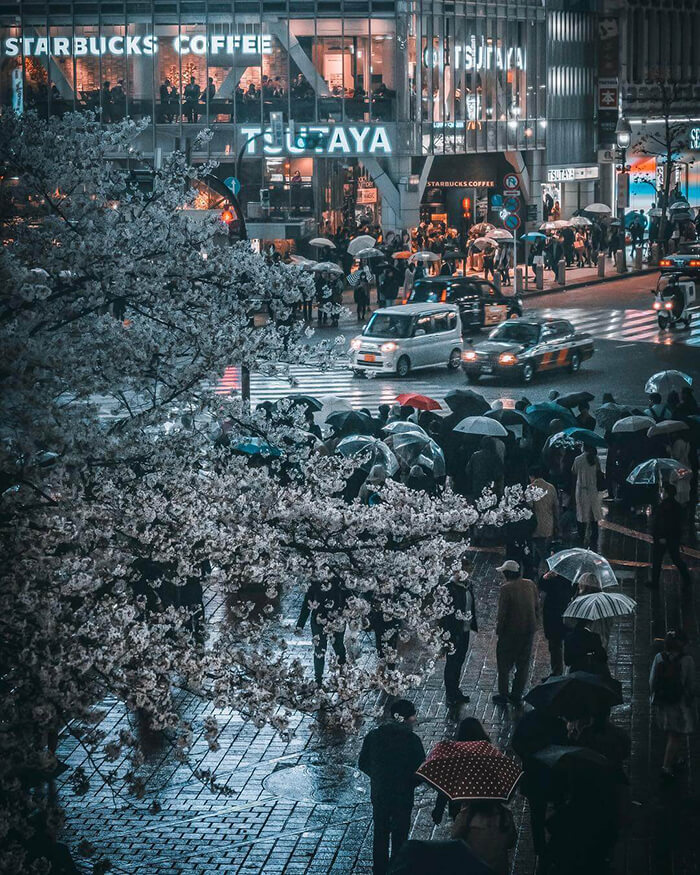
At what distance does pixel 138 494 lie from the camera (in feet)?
Answer: 33.8

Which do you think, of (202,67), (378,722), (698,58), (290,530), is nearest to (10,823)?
(290,530)

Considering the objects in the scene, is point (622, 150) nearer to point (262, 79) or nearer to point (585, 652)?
point (262, 79)

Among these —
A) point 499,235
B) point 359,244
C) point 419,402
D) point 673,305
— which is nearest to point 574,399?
point 419,402

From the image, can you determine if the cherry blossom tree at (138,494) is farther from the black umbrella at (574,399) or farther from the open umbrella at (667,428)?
the black umbrella at (574,399)

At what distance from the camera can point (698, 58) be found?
97.9 meters

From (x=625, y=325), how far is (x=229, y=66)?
26.3m

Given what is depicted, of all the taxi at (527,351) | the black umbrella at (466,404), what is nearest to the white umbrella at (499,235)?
the taxi at (527,351)

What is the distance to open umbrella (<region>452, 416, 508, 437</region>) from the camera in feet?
71.4

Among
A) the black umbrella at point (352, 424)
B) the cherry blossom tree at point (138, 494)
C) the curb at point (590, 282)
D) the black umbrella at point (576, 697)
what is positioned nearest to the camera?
the cherry blossom tree at point (138, 494)

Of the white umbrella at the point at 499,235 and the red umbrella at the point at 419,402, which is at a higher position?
the white umbrella at the point at 499,235

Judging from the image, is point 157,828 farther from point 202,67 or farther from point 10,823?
point 202,67

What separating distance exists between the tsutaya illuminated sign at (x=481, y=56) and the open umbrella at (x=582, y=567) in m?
54.2

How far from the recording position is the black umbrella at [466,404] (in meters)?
24.4

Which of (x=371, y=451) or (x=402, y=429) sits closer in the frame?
(x=371, y=451)
